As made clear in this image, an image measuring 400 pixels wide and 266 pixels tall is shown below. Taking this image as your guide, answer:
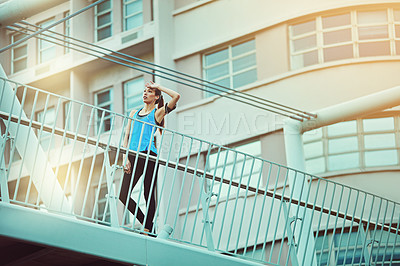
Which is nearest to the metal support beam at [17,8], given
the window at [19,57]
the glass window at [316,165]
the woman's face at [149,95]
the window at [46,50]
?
the woman's face at [149,95]

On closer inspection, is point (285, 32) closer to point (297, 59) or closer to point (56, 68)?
point (297, 59)

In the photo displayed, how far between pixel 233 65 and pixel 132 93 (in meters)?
4.64

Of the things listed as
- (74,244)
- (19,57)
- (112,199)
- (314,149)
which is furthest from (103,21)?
(74,244)

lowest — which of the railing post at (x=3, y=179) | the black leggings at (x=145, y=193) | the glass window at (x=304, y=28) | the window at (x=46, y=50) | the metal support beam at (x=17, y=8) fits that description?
the railing post at (x=3, y=179)

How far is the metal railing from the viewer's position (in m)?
6.74

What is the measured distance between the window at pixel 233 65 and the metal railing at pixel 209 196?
76.3 inches

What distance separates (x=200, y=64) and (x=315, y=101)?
4021mm

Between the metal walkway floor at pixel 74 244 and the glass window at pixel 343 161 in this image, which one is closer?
the metal walkway floor at pixel 74 244

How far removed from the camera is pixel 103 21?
2617 cm

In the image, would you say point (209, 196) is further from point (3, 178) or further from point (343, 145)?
point (343, 145)

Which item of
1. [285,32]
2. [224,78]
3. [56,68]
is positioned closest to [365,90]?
[285,32]

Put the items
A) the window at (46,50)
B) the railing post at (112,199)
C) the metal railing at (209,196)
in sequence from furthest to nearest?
the window at (46,50) < the metal railing at (209,196) < the railing post at (112,199)

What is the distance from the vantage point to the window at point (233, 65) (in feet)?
68.6

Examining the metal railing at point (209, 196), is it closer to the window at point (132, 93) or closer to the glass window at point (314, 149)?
the glass window at point (314, 149)
